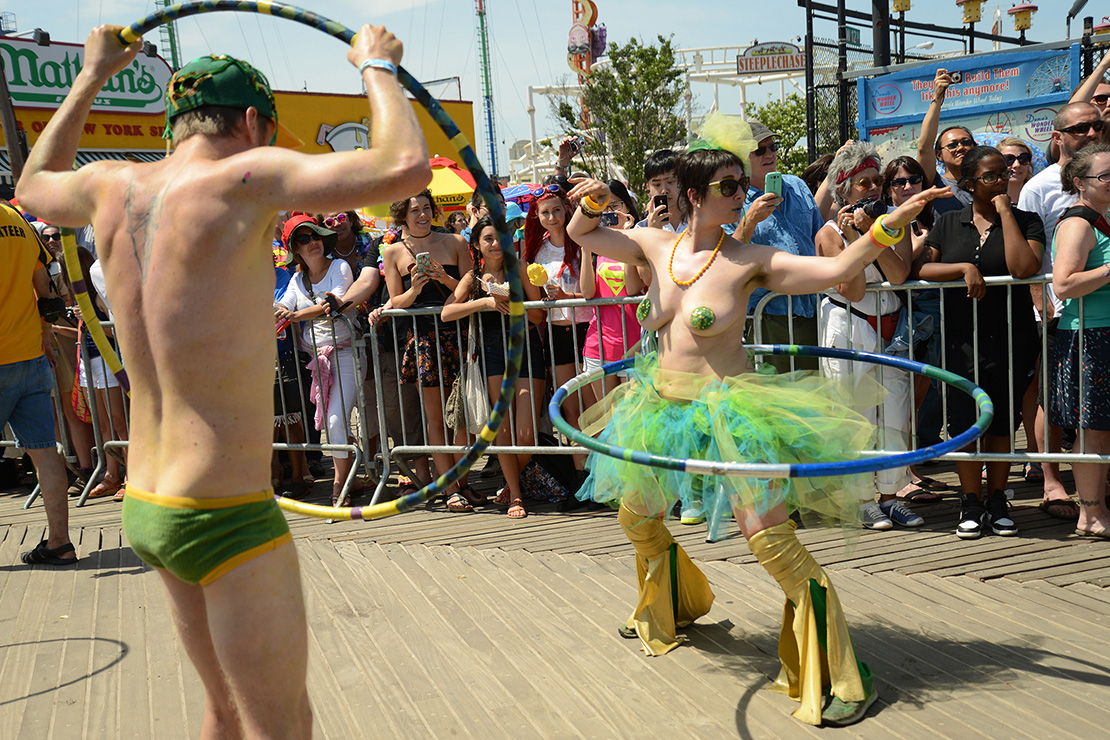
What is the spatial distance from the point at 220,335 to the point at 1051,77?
11.9m

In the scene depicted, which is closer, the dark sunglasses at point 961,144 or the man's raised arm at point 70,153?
the man's raised arm at point 70,153

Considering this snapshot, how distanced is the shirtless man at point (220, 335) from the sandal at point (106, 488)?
5905mm

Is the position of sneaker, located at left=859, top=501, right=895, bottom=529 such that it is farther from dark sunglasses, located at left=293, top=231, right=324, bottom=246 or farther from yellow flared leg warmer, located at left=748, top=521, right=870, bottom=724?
dark sunglasses, located at left=293, top=231, right=324, bottom=246

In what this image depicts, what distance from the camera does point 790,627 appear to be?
360cm

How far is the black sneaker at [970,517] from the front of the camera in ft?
17.2

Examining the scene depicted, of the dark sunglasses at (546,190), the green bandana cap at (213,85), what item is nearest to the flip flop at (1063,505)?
the dark sunglasses at (546,190)

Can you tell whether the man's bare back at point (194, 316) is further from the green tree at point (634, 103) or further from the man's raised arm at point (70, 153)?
the green tree at point (634, 103)

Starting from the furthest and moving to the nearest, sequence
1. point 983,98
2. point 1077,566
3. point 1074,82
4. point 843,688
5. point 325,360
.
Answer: point 983,98 → point 1074,82 → point 325,360 → point 1077,566 → point 843,688

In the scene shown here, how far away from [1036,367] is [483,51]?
55.2 m

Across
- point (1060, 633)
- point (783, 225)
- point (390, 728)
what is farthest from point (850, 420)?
point (783, 225)

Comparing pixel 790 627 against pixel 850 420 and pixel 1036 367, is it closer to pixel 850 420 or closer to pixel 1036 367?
Result: pixel 850 420

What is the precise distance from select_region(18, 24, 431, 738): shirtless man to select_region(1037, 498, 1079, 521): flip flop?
15.7 feet

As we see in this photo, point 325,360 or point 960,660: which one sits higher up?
point 325,360

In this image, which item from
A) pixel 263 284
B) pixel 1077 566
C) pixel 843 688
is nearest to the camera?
pixel 263 284
